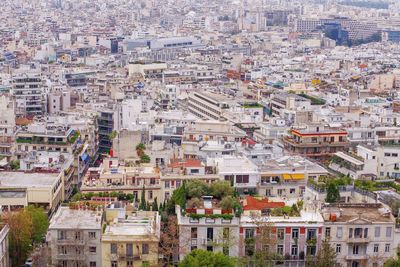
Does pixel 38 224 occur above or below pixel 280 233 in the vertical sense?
below

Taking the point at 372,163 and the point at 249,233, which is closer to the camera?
the point at 249,233

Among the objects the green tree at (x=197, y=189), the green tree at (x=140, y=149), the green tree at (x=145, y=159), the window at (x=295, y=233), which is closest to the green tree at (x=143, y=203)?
the green tree at (x=197, y=189)

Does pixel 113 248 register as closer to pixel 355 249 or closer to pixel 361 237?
pixel 355 249

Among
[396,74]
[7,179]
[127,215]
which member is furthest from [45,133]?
[396,74]

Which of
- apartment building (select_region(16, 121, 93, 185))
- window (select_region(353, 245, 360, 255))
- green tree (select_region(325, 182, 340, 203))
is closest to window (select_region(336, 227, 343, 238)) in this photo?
window (select_region(353, 245, 360, 255))

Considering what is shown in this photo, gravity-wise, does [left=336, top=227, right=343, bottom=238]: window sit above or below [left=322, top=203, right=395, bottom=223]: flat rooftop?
below

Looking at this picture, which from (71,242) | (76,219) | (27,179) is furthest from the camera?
(27,179)

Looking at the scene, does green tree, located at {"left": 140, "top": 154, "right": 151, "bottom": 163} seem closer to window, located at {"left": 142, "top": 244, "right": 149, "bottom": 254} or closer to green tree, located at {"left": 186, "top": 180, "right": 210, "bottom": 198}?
green tree, located at {"left": 186, "top": 180, "right": 210, "bottom": 198}

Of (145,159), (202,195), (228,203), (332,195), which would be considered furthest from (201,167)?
(228,203)
